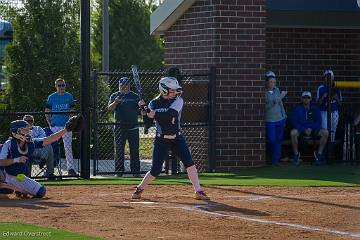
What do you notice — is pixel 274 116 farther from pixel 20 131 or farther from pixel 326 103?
pixel 20 131

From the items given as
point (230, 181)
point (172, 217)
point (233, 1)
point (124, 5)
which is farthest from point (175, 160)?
point (124, 5)

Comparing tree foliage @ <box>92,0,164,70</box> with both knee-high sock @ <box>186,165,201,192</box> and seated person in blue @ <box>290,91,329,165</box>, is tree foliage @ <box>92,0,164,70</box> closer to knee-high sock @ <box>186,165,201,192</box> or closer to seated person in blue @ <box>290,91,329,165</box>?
seated person in blue @ <box>290,91,329,165</box>

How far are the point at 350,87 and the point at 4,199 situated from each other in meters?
8.76

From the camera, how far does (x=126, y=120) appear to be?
18.4 metres

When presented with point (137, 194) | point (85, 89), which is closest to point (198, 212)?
point (137, 194)

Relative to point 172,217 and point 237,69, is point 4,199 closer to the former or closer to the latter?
point 172,217

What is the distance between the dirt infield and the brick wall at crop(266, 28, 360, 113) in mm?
6178

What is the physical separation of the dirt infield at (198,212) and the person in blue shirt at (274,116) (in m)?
3.97

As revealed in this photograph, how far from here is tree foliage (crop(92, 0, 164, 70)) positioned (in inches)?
1566

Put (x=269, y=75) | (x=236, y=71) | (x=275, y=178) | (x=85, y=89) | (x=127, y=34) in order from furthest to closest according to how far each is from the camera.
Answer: (x=127, y=34) → (x=269, y=75) → (x=236, y=71) → (x=85, y=89) → (x=275, y=178)

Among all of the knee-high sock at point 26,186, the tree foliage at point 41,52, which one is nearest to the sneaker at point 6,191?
the knee-high sock at point 26,186

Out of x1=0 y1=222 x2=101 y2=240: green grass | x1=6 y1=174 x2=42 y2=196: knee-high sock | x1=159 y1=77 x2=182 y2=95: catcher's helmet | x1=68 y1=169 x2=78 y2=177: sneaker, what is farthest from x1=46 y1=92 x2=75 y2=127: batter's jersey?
x1=0 y1=222 x2=101 y2=240: green grass

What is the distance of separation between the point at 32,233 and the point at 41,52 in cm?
1386

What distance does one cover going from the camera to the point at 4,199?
1434cm
